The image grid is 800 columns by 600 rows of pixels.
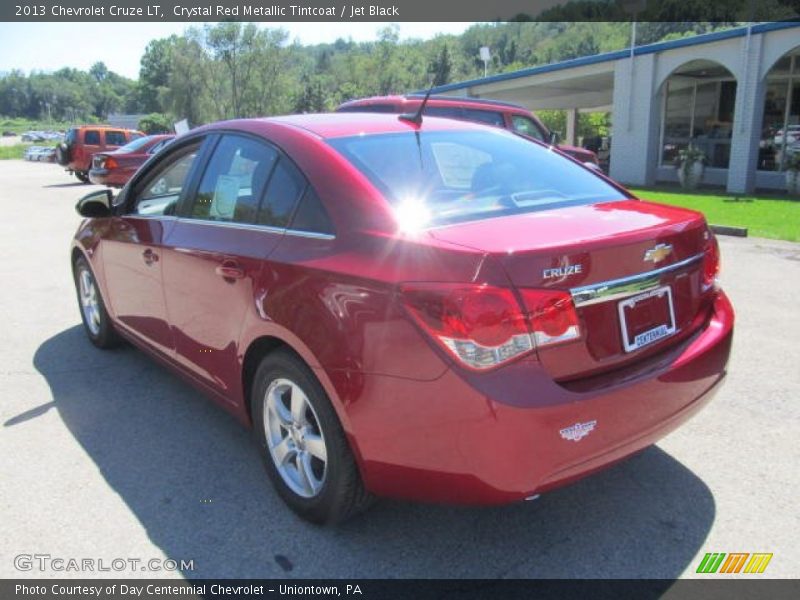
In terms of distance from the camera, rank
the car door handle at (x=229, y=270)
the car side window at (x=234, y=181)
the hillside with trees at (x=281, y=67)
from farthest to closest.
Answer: the hillside with trees at (x=281, y=67), the car side window at (x=234, y=181), the car door handle at (x=229, y=270)

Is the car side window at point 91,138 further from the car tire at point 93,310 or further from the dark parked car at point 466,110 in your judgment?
the car tire at point 93,310

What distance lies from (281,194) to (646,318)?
1.61 m

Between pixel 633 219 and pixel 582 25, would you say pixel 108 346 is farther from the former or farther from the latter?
pixel 582 25

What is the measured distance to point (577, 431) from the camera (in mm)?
2295

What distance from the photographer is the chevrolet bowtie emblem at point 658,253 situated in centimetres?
255

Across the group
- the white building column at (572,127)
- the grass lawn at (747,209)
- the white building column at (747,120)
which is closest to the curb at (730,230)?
the grass lawn at (747,209)

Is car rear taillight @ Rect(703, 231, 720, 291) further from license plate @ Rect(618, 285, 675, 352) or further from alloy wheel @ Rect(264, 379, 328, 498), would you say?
alloy wheel @ Rect(264, 379, 328, 498)

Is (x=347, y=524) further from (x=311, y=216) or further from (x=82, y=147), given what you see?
(x=82, y=147)

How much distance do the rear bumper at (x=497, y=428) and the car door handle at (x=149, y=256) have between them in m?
1.90

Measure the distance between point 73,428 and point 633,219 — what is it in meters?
3.17

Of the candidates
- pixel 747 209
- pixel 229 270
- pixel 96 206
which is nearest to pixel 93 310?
pixel 96 206

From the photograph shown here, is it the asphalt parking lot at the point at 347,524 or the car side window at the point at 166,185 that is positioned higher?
the car side window at the point at 166,185

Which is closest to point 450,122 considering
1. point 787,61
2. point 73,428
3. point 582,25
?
point 73,428

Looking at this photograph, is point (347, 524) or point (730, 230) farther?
point (730, 230)
